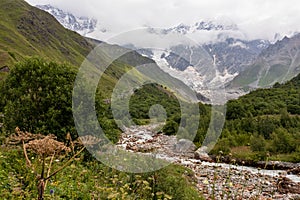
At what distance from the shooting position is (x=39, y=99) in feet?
51.0

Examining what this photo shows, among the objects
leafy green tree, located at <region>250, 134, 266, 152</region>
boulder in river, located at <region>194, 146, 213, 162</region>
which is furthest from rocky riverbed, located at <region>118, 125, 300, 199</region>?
leafy green tree, located at <region>250, 134, 266, 152</region>

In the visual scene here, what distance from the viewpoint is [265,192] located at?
20031mm

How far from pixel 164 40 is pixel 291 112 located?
52.3 meters

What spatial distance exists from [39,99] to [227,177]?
11228 mm

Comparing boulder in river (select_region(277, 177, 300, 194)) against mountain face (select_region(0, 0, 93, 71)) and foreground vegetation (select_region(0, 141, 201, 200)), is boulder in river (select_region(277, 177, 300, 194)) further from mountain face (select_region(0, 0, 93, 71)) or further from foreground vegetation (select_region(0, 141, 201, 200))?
mountain face (select_region(0, 0, 93, 71))

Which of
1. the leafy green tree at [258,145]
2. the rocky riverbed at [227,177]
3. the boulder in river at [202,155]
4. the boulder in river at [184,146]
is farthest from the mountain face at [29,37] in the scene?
the leafy green tree at [258,145]

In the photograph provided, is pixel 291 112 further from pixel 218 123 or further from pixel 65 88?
pixel 65 88

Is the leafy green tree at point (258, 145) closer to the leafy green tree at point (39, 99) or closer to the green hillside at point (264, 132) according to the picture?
the green hillside at point (264, 132)

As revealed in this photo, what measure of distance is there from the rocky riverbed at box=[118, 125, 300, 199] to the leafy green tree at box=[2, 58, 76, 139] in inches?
185

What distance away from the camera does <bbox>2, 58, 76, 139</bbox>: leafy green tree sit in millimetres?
15008

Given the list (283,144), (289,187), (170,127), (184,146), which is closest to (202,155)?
(184,146)

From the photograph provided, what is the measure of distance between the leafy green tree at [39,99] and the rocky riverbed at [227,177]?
4697mm

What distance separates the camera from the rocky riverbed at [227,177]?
838cm

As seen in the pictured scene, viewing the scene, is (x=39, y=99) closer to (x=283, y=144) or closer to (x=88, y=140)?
(x=88, y=140)
